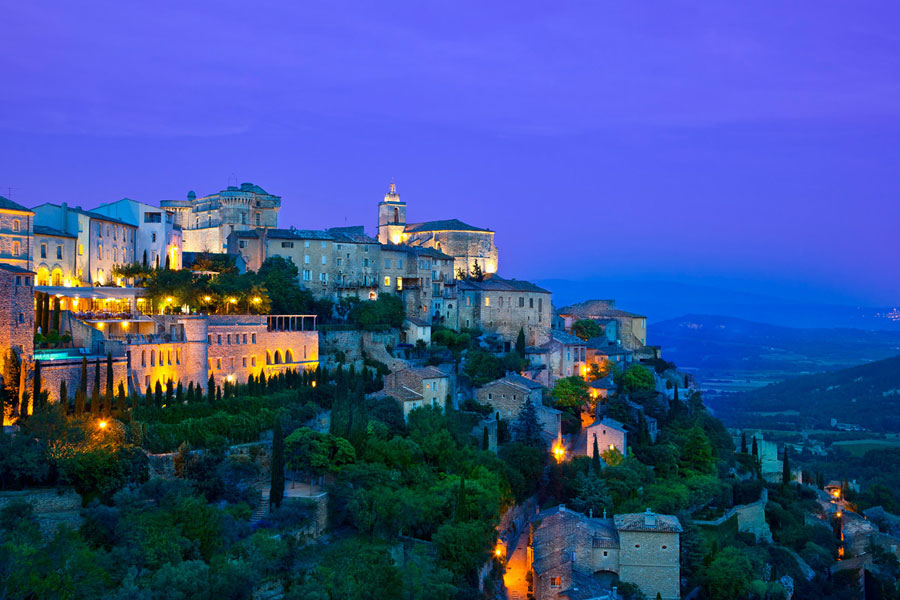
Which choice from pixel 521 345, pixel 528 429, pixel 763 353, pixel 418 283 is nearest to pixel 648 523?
pixel 528 429

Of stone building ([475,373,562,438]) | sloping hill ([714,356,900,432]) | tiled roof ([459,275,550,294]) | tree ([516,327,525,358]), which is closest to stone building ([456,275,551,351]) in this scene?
tiled roof ([459,275,550,294])

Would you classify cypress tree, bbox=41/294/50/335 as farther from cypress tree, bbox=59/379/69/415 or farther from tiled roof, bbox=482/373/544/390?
tiled roof, bbox=482/373/544/390

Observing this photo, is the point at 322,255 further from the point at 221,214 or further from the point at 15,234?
the point at 15,234

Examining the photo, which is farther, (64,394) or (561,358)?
(561,358)

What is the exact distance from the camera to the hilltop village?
1009 inches

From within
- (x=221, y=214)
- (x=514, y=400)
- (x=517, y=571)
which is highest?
(x=221, y=214)

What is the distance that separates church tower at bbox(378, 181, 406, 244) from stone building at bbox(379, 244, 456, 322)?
9.47 meters

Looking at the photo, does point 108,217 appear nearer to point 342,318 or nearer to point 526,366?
point 342,318

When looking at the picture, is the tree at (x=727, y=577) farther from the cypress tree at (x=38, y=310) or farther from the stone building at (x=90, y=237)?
the stone building at (x=90, y=237)

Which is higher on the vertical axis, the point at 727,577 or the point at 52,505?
the point at 52,505

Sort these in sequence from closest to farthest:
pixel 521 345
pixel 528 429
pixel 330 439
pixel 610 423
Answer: pixel 330 439 → pixel 528 429 → pixel 610 423 → pixel 521 345

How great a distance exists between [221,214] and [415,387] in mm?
21566

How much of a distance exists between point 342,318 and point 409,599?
26.0 meters

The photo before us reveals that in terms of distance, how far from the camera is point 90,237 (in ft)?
146
